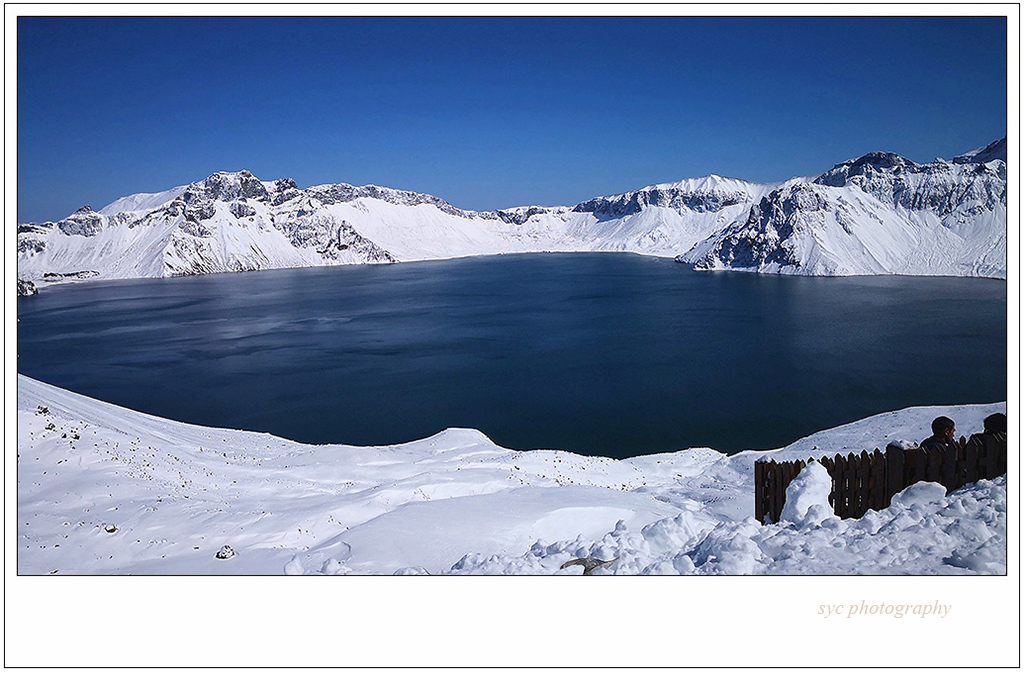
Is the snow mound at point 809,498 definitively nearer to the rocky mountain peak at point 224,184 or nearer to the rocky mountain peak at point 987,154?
the rocky mountain peak at point 987,154

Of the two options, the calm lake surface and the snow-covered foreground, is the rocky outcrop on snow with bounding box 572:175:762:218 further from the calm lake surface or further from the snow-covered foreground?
the snow-covered foreground

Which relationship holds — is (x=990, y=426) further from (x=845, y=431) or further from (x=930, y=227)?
(x=930, y=227)

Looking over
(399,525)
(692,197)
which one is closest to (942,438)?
(399,525)

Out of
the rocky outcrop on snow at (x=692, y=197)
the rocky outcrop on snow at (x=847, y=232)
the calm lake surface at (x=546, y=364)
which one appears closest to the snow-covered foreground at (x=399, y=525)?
the calm lake surface at (x=546, y=364)

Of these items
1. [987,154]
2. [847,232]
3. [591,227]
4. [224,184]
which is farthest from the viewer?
[591,227]

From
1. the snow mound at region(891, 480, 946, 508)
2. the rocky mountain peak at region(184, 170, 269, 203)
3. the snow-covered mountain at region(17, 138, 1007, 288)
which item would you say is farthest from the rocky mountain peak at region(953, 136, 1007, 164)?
the rocky mountain peak at region(184, 170, 269, 203)

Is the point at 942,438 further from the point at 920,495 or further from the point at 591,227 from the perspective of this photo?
the point at 591,227
